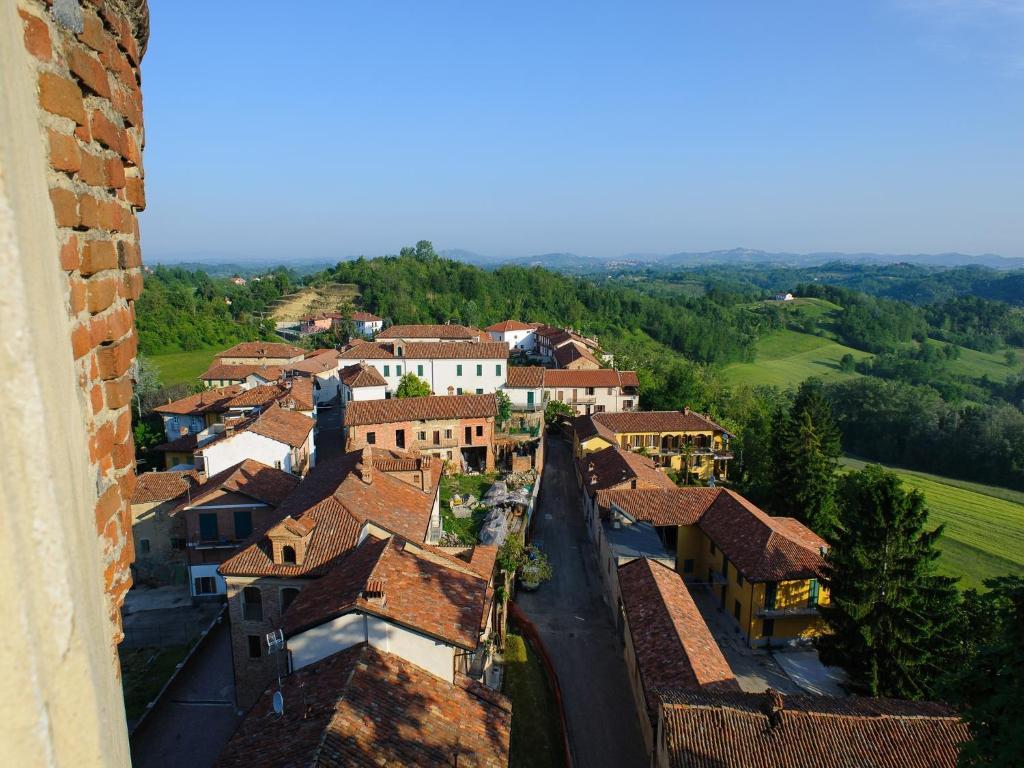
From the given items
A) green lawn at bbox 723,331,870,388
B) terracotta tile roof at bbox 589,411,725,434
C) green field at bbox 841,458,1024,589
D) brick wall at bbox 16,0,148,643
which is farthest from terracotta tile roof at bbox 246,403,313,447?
green lawn at bbox 723,331,870,388

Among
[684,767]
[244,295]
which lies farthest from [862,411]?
[244,295]

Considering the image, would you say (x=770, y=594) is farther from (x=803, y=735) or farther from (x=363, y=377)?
(x=363, y=377)

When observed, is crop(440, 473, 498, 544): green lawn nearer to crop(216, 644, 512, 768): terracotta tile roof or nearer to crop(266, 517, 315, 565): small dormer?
crop(266, 517, 315, 565): small dormer

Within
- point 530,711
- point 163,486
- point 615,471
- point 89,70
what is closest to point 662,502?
point 615,471

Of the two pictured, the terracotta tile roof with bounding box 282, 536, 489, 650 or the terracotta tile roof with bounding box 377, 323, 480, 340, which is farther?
the terracotta tile roof with bounding box 377, 323, 480, 340

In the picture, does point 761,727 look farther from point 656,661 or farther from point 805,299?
point 805,299

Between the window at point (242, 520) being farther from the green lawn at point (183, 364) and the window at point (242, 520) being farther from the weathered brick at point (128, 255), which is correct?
the green lawn at point (183, 364)
